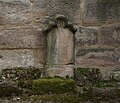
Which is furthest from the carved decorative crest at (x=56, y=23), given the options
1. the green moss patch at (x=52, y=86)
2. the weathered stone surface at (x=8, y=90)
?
the weathered stone surface at (x=8, y=90)

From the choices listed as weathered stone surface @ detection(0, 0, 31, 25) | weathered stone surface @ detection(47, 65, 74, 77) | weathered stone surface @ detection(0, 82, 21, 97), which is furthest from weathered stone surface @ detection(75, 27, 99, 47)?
weathered stone surface @ detection(0, 82, 21, 97)

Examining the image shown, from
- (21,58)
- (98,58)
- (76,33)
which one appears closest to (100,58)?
(98,58)

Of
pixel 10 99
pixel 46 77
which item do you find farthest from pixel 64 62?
pixel 10 99

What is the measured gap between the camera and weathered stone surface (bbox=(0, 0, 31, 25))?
4117 mm

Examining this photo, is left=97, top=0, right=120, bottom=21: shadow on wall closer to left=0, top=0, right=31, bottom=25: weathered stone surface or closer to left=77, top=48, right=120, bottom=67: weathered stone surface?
left=77, top=48, right=120, bottom=67: weathered stone surface

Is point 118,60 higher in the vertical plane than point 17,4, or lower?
lower

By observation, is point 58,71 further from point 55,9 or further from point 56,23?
point 55,9

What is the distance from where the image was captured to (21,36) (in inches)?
164

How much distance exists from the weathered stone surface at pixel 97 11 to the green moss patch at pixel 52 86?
0.97m

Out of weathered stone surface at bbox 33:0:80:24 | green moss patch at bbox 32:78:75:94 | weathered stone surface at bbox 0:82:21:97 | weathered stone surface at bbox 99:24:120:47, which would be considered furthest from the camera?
weathered stone surface at bbox 99:24:120:47

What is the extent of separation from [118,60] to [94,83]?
1.60 feet

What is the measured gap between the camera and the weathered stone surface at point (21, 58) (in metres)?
4.09

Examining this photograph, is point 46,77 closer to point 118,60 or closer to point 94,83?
point 94,83

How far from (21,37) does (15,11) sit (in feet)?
1.08
